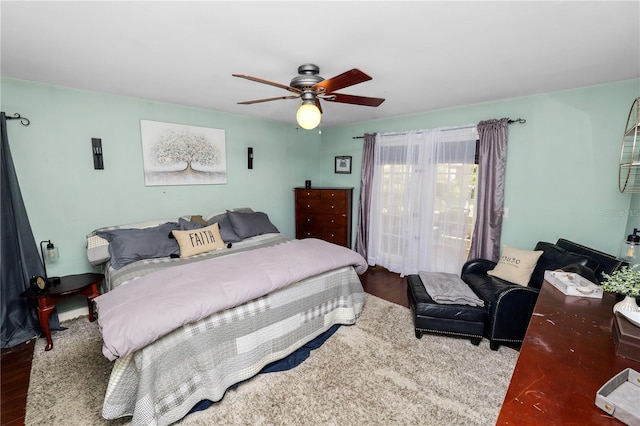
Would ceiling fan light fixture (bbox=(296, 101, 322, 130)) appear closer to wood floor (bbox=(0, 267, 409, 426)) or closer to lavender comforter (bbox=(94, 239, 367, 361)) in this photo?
lavender comforter (bbox=(94, 239, 367, 361))

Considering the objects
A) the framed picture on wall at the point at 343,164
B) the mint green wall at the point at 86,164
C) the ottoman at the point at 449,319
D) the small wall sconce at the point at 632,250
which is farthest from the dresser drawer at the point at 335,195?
the small wall sconce at the point at 632,250

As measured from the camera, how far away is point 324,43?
1.77 metres

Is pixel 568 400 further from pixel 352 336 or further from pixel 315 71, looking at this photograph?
pixel 315 71

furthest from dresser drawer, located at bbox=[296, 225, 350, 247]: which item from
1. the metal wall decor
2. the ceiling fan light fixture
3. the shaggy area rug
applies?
the metal wall decor

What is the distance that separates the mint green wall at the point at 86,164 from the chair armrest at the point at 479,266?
11.1ft

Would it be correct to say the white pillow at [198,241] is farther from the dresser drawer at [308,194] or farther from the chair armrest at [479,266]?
the chair armrest at [479,266]

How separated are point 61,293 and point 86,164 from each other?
4.44ft

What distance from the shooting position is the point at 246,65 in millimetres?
2145

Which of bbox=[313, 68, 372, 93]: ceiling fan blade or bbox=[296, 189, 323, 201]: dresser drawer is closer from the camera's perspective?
bbox=[313, 68, 372, 93]: ceiling fan blade

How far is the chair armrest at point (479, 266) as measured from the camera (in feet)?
10.0

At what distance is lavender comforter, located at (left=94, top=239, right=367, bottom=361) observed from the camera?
1508 millimetres

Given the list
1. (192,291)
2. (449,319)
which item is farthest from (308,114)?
(449,319)

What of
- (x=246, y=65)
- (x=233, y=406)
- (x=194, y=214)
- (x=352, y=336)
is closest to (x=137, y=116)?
(x=194, y=214)

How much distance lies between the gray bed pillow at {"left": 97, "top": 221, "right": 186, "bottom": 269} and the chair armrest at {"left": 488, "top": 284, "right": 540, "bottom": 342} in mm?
3174
